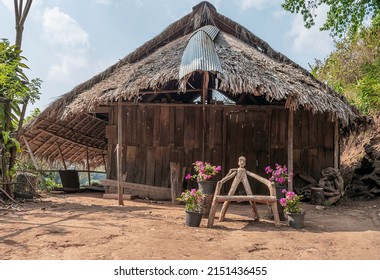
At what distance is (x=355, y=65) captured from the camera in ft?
50.3

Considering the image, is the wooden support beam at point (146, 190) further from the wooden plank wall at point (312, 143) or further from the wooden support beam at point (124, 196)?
the wooden plank wall at point (312, 143)

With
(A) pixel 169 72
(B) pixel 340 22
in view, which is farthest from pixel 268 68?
(B) pixel 340 22

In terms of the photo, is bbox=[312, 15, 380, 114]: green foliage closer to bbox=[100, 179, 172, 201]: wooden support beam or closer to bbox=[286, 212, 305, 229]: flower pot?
bbox=[100, 179, 172, 201]: wooden support beam

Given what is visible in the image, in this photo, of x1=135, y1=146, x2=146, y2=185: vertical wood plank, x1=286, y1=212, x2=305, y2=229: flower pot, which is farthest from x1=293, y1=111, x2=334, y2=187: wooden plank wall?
x1=135, y1=146, x2=146, y2=185: vertical wood plank

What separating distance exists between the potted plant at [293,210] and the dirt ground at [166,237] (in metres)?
0.15

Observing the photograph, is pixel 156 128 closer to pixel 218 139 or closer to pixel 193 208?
pixel 218 139

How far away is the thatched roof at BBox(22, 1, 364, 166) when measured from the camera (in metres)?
6.71

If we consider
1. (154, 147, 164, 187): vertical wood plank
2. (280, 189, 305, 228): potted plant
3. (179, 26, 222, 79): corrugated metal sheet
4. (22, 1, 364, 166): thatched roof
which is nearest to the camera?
(280, 189, 305, 228): potted plant

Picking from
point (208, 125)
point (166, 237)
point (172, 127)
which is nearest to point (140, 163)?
point (172, 127)

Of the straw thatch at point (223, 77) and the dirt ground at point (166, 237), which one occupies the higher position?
the straw thatch at point (223, 77)

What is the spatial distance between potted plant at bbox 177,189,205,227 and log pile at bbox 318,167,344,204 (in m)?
3.92

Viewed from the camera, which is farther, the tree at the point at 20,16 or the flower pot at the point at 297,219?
the tree at the point at 20,16

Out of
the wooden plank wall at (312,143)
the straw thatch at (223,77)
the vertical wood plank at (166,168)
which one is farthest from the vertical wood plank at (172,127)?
the wooden plank wall at (312,143)

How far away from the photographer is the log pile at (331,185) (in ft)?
25.6
